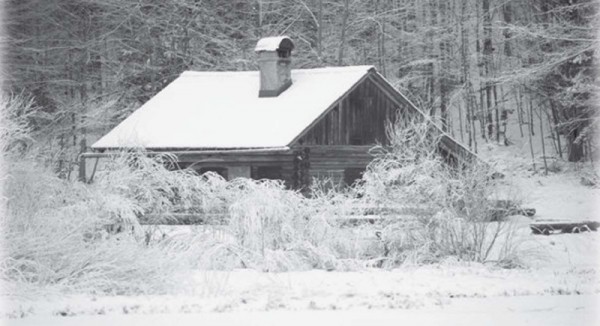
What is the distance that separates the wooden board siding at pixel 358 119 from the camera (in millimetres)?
31656

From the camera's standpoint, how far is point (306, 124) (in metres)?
30.7

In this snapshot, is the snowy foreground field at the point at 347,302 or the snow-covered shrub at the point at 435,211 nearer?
the snowy foreground field at the point at 347,302

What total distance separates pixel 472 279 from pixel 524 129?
3124cm

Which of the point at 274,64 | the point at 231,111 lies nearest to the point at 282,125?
the point at 231,111

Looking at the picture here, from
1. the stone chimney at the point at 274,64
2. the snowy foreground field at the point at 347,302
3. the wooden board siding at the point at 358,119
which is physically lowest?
the snowy foreground field at the point at 347,302

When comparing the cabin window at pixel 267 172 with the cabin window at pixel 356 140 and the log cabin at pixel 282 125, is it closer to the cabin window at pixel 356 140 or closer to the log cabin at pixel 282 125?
the log cabin at pixel 282 125

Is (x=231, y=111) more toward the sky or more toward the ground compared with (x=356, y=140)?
more toward the sky

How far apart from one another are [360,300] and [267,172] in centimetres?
1869

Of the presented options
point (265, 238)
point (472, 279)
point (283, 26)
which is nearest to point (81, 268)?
point (265, 238)

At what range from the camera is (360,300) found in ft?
Result: 44.7

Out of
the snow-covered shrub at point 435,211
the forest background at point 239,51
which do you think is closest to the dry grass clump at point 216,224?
the snow-covered shrub at point 435,211

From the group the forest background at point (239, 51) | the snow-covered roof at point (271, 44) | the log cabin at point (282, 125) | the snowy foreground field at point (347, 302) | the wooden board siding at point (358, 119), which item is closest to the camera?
the snowy foreground field at point (347, 302)

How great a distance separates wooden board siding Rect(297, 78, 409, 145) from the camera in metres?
31.7

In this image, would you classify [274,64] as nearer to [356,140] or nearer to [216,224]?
[356,140]
